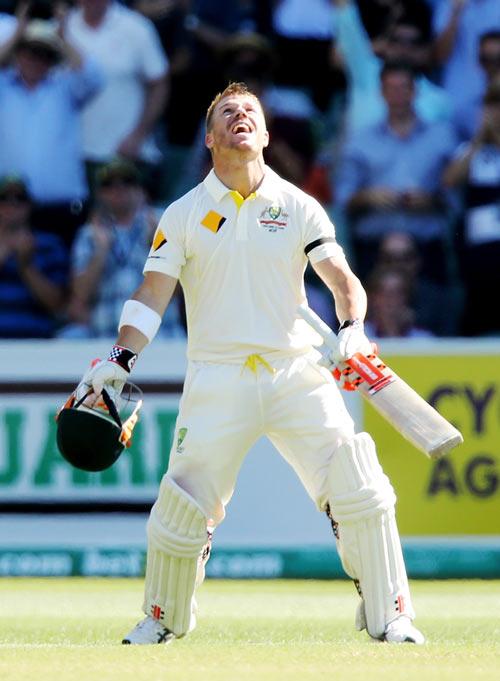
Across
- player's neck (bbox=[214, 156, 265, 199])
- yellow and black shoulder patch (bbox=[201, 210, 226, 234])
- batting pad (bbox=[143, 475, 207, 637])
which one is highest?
player's neck (bbox=[214, 156, 265, 199])

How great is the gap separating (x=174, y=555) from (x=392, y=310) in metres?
4.65

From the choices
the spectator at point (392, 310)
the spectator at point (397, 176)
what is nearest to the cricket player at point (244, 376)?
the spectator at point (392, 310)

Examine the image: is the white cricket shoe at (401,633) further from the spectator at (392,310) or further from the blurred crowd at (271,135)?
the blurred crowd at (271,135)

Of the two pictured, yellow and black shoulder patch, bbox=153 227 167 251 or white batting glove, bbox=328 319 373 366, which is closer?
white batting glove, bbox=328 319 373 366

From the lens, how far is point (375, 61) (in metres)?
10.6

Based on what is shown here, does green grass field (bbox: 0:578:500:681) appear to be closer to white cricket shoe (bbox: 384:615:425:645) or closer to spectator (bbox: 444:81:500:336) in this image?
white cricket shoe (bbox: 384:615:425:645)

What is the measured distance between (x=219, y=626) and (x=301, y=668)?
2139 mm

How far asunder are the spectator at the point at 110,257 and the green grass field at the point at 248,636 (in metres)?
1.83

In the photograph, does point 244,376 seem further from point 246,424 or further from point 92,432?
point 92,432

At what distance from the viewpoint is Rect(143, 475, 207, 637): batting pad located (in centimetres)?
531

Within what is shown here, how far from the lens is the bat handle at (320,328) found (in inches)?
207

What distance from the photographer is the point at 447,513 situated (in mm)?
9031

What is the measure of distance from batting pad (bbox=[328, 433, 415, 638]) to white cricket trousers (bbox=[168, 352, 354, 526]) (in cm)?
9

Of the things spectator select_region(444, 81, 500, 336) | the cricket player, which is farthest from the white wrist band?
spectator select_region(444, 81, 500, 336)
